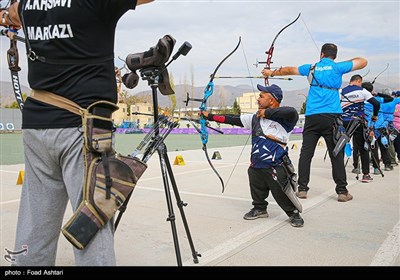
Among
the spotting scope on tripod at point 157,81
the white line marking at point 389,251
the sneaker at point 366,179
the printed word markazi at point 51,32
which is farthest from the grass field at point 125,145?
the printed word markazi at point 51,32

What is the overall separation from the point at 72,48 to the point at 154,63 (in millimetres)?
779

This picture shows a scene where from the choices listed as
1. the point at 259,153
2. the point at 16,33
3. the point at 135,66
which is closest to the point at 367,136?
the point at 259,153

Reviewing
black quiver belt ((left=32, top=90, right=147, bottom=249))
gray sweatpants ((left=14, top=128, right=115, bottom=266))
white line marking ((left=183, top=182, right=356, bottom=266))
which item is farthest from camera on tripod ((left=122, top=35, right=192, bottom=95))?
white line marking ((left=183, top=182, right=356, bottom=266))

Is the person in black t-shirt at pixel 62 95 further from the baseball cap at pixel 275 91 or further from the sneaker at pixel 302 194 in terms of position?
the sneaker at pixel 302 194

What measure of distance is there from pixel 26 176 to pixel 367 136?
635cm

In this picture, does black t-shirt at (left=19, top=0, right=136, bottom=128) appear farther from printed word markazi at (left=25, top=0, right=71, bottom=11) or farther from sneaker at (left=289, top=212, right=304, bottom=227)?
sneaker at (left=289, top=212, right=304, bottom=227)

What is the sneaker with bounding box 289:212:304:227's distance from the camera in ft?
13.2

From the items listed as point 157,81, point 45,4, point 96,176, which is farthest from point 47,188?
point 157,81

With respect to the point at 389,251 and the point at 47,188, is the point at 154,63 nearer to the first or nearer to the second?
the point at 47,188

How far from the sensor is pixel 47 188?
6.44ft

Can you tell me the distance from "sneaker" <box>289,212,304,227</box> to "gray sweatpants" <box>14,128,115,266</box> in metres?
2.64

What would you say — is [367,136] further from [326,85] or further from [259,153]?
[259,153]

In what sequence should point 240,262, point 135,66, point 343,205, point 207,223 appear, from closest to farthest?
1. point 135,66
2. point 240,262
3. point 207,223
4. point 343,205

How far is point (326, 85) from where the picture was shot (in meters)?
5.40
